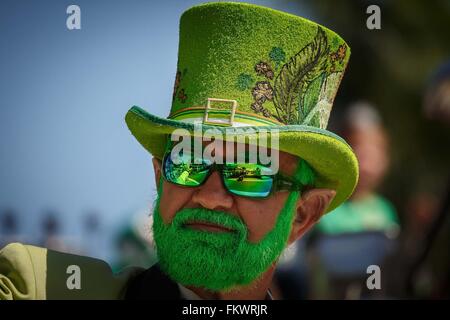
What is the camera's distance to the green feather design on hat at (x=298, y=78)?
341cm

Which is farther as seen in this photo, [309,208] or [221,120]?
[309,208]

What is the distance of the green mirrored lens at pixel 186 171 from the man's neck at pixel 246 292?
0.45m

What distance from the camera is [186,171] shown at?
3338mm

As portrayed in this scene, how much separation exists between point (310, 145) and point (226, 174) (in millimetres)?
341

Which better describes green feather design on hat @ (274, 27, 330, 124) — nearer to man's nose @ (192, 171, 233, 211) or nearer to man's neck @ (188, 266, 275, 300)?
man's nose @ (192, 171, 233, 211)

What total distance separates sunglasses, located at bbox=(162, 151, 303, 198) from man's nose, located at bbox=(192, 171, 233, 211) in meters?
0.02

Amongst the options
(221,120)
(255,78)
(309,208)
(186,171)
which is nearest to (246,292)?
(309,208)

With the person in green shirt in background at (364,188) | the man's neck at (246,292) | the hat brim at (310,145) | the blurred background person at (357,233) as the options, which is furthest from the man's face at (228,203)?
the person in green shirt in background at (364,188)

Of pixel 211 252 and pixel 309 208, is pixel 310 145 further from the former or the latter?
pixel 211 252

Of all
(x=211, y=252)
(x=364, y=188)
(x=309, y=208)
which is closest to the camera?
(x=211, y=252)

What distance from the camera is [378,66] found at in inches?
480

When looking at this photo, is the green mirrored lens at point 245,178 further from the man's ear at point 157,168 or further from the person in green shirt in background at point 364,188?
the person in green shirt in background at point 364,188
